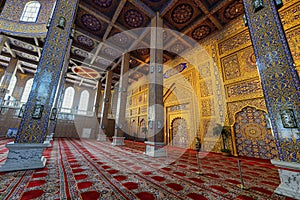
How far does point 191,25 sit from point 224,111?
483 centimetres

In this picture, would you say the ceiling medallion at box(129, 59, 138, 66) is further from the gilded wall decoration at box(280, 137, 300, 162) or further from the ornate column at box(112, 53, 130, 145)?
the gilded wall decoration at box(280, 137, 300, 162)

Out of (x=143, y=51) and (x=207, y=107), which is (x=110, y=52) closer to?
(x=143, y=51)

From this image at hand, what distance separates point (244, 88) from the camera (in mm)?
5223

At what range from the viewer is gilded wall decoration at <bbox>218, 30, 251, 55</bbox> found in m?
5.55

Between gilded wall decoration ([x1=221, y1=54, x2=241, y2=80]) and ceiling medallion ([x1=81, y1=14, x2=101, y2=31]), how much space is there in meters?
7.19

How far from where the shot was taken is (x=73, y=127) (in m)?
12.9

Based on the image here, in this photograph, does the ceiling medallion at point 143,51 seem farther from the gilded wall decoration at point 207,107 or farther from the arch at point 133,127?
the arch at point 133,127

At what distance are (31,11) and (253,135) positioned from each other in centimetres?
1624

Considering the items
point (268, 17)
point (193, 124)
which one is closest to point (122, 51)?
point (193, 124)

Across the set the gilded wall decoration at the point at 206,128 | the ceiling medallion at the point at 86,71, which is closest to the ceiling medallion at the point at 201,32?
the gilded wall decoration at the point at 206,128

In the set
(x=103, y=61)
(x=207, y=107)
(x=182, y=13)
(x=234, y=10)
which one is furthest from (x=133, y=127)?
(x=234, y=10)

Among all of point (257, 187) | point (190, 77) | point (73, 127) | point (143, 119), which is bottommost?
point (257, 187)

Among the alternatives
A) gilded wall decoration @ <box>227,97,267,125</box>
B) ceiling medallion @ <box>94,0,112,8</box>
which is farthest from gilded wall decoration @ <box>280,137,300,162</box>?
ceiling medallion @ <box>94,0,112,8</box>

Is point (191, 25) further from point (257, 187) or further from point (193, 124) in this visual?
point (257, 187)
